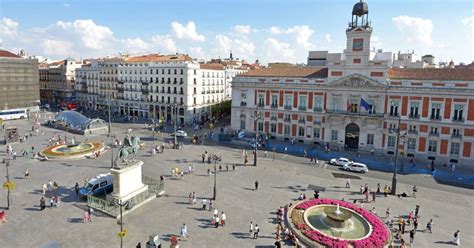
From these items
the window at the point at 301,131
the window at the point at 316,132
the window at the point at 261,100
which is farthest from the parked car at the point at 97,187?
the window at the point at 316,132

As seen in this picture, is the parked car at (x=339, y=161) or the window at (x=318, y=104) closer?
→ the parked car at (x=339, y=161)

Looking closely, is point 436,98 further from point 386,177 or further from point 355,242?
point 355,242

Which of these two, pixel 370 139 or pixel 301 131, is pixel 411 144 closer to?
pixel 370 139

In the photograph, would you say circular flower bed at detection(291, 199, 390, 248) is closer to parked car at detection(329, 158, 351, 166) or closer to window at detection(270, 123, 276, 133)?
parked car at detection(329, 158, 351, 166)

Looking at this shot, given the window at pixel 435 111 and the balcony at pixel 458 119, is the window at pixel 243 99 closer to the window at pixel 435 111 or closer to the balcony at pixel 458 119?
the window at pixel 435 111

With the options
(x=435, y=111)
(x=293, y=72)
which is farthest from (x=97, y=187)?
(x=435, y=111)

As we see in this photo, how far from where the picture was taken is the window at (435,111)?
4544 centimetres

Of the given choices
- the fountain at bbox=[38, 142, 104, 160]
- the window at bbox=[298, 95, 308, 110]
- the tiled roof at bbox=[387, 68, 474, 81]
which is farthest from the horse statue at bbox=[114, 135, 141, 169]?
the tiled roof at bbox=[387, 68, 474, 81]

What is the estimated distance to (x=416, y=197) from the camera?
32.7 meters

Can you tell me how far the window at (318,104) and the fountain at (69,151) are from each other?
34.4 metres

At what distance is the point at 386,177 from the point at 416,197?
6.57 metres

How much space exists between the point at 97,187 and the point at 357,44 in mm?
41535

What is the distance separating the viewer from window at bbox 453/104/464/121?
44062mm

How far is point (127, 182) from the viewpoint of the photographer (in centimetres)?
2828
